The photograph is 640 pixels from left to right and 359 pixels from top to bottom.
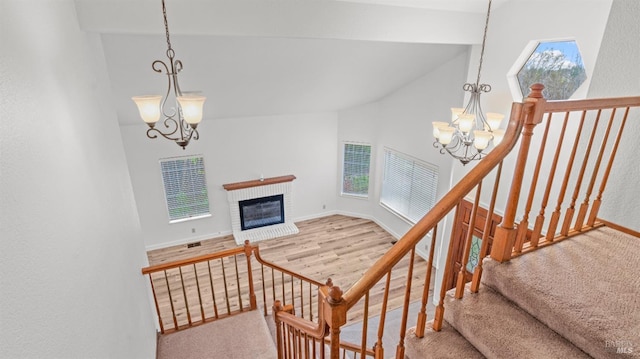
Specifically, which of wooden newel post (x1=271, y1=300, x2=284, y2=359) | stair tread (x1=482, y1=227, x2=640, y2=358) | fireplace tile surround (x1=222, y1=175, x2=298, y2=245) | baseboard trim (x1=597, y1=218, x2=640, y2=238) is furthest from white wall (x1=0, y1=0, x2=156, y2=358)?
fireplace tile surround (x1=222, y1=175, x2=298, y2=245)

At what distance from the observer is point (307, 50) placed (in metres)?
4.20

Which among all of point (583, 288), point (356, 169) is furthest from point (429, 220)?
point (356, 169)

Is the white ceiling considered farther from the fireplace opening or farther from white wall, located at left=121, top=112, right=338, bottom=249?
the fireplace opening

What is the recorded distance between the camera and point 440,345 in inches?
A: 61.8

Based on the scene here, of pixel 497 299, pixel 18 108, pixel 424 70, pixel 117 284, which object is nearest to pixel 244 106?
pixel 424 70

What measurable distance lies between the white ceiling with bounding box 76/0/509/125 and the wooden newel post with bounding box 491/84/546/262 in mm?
2249

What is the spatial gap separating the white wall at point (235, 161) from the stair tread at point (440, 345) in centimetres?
601

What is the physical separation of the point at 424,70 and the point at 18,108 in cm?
548

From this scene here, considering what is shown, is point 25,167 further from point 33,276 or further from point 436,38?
point 436,38

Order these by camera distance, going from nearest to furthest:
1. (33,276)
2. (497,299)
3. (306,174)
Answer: (33,276), (497,299), (306,174)

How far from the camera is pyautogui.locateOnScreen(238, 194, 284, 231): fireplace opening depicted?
7469mm

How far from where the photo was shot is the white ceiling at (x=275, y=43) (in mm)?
2777

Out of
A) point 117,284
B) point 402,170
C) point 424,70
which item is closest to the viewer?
point 117,284

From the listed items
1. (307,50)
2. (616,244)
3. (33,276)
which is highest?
(307,50)
